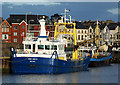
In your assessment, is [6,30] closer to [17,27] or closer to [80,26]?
[17,27]

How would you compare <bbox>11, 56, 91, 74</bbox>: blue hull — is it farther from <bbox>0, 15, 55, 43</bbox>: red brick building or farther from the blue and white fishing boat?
<bbox>0, 15, 55, 43</bbox>: red brick building

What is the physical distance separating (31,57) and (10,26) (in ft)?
149

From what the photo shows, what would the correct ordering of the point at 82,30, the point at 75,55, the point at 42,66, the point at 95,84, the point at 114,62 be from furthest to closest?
the point at 82,30 → the point at 114,62 → the point at 75,55 → the point at 42,66 → the point at 95,84

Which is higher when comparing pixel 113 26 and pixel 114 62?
pixel 113 26

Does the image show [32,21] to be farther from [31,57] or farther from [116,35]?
[31,57]

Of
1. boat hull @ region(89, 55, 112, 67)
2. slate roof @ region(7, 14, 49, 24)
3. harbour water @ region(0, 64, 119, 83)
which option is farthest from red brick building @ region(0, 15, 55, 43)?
harbour water @ region(0, 64, 119, 83)

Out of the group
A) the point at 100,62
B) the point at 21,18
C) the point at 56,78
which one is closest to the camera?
the point at 56,78

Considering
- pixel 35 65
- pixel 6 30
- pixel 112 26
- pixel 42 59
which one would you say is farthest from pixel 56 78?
pixel 112 26

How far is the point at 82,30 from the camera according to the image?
120 m

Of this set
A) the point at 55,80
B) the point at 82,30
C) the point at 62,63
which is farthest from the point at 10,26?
the point at 55,80

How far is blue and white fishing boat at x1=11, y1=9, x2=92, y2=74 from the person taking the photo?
55.4m

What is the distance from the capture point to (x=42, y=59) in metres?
55.2

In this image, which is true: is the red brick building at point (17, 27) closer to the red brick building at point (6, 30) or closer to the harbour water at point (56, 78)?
the red brick building at point (6, 30)

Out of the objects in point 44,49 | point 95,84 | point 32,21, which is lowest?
point 95,84
